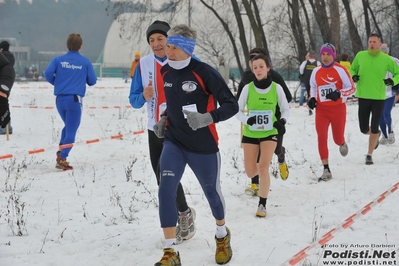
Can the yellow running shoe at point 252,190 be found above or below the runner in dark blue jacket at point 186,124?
below

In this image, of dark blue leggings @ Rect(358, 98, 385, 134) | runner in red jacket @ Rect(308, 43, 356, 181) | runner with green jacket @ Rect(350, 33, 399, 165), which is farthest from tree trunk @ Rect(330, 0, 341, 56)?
runner in red jacket @ Rect(308, 43, 356, 181)

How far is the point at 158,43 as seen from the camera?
530 centimetres

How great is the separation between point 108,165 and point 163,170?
16.4ft

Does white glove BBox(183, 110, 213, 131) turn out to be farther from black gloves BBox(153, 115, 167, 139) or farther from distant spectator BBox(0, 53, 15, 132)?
distant spectator BBox(0, 53, 15, 132)

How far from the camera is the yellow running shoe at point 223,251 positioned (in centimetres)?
466

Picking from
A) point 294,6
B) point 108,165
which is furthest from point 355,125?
point 294,6

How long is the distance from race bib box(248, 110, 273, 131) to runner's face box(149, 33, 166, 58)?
1.64 meters

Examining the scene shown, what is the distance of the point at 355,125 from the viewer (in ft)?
48.4

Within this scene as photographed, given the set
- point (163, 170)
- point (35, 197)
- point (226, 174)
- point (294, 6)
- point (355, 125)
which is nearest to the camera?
point (163, 170)

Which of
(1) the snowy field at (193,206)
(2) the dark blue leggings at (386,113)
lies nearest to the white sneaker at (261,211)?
(1) the snowy field at (193,206)

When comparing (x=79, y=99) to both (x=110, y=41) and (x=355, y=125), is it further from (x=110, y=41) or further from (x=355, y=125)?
(x=110, y=41)

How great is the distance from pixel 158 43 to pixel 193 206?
7.23 ft

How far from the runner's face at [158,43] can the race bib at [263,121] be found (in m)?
1.64

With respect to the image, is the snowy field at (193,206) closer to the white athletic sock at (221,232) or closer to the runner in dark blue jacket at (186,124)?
the white athletic sock at (221,232)
